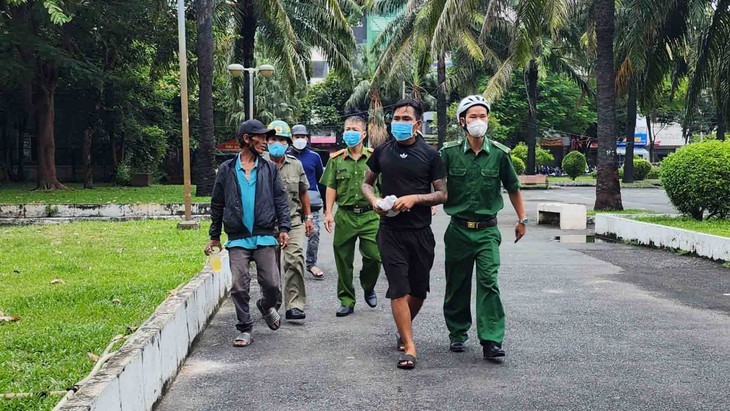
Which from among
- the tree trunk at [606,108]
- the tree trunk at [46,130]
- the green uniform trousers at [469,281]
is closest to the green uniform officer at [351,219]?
the green uniform trousers at [469,281]

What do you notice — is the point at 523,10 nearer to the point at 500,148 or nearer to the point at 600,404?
the point at 500,148

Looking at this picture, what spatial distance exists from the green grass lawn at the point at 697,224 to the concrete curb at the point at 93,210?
32.6 feet

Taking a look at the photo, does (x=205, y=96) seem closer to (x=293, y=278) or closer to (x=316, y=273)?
(x=316, y=273)

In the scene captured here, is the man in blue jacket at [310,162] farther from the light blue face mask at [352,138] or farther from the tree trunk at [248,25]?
the tree trunk at [248,25]

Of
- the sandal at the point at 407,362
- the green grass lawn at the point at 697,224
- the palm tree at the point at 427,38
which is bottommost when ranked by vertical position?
the sandal at the point at 407,362

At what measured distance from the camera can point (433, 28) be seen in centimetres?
2081

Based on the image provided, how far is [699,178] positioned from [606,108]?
422 centimetres

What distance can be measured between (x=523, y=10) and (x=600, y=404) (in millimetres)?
14131

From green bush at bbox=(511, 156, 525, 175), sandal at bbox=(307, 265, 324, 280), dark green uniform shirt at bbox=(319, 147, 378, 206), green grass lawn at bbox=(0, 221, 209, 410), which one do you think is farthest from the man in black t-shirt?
green bush at bbox=(511, 156, 525, 175)

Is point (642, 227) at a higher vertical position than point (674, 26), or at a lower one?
lower

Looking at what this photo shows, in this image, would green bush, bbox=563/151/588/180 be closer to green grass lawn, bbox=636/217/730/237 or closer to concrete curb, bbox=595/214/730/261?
concrete curb, bbox=595/214/730/261

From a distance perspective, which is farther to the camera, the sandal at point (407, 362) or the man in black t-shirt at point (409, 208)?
the man in black t-shirt at point (409, 208)

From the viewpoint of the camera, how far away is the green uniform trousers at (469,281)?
5.65 metres

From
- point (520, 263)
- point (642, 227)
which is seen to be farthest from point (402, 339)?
point (642, 227)
